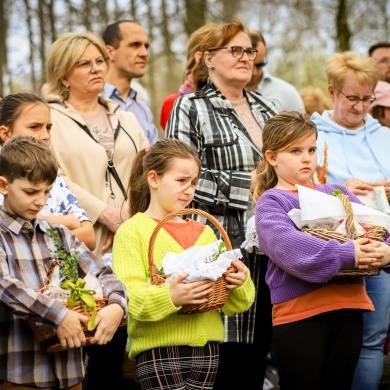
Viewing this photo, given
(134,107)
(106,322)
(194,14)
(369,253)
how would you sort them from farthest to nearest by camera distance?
(194,14), (134,107), (369,253), (106,322)

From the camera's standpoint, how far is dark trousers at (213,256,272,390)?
220 inches

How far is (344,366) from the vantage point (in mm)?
4559

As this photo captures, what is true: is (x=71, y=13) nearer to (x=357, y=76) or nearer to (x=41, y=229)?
(x=357, y=76)

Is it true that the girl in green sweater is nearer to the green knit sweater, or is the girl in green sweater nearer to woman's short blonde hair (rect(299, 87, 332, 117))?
the green knit sweater

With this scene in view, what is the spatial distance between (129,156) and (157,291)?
1776 mm

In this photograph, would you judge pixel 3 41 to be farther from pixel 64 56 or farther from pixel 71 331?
pixel 71 331

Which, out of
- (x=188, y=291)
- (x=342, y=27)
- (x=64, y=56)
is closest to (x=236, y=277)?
(x=188, y=291)

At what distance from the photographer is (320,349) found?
450cm

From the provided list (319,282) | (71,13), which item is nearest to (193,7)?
(71,13)

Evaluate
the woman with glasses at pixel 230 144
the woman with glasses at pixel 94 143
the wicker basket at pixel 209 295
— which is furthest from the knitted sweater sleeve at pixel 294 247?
the woman with glasses at pixel 94 143

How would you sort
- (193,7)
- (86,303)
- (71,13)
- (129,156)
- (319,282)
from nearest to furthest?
(86,303), (319,282), (129,156), (71,13), (193,7)

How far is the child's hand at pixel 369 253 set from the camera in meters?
4.25

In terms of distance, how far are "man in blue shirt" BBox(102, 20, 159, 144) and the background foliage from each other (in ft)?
19.9

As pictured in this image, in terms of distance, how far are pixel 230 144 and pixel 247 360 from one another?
1370 mm
